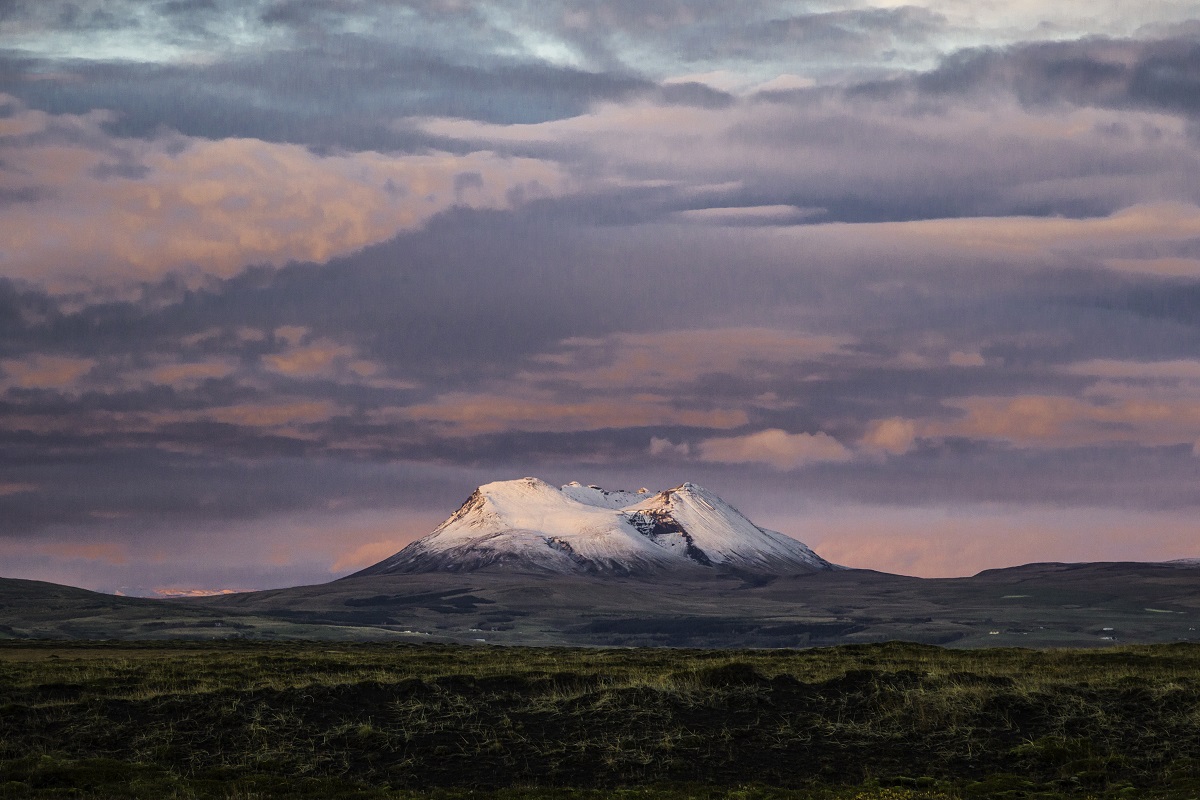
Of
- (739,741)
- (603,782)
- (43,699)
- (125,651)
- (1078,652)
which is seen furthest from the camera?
(125,651)

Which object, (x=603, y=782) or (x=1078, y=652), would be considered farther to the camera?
(x=1078, y=652)

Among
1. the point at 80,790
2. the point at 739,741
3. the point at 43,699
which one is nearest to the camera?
the point at 80,790

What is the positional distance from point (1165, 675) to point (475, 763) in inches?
1408

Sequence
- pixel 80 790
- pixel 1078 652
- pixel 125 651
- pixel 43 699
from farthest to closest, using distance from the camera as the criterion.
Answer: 1. pixel 125 651
2. pixel 1078 652
3. pixel 43 699
4. pixel 80 790

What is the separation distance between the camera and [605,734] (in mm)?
55438

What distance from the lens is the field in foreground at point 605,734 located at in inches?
1889

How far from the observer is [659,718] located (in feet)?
188

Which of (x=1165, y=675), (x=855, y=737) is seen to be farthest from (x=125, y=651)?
(x=1165, y=675)

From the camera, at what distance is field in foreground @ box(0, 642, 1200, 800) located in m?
48.0

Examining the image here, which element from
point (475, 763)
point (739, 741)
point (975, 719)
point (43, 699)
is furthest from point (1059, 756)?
point (43, 699)

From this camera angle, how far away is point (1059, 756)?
171 ft

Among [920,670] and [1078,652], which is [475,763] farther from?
[1078,652]

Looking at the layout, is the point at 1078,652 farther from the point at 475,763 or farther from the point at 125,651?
the point at 125,651

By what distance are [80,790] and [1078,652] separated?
6195cm
